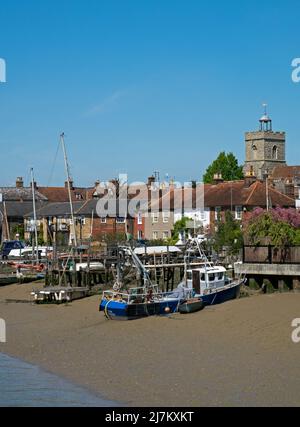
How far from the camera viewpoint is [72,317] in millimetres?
37656

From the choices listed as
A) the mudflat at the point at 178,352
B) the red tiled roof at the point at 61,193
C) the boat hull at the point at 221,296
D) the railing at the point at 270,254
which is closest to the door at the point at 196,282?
the boat hull at the point at 221,296

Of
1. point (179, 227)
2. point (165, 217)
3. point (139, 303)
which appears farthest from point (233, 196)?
point (139, 303)

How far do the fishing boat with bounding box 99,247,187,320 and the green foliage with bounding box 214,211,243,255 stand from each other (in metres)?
23.7

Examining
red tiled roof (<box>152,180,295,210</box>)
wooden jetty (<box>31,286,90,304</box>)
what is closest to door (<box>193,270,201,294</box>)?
wooden jetty (<box>31,286,90,304</box>)

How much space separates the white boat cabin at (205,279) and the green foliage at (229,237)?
19.9 m

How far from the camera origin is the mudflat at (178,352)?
2050 centimetres

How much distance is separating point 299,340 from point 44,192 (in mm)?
100948

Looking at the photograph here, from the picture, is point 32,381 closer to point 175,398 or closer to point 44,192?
point 175,398

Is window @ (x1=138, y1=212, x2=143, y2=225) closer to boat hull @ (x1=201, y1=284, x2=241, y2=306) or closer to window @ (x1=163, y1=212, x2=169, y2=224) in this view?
window @ (x1=163, y1=212, x2=169, y2=224)

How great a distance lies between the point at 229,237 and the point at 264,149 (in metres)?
79.7

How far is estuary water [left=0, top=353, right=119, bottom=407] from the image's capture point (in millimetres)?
20422

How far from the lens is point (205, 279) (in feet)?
128
